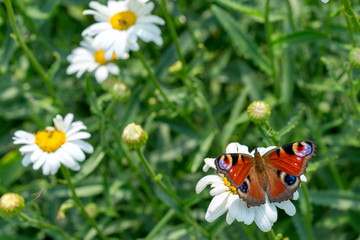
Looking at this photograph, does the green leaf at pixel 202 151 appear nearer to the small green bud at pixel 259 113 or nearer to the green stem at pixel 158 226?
the green stem at pixel 158 226

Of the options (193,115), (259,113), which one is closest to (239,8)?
(259,113)

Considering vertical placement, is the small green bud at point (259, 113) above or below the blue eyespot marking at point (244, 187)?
below

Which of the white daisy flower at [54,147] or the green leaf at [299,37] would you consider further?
the green leaf at [299,37]

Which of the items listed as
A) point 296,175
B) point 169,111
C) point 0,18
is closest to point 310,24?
point 169,111

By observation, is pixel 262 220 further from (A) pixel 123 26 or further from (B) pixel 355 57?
(A) pixel 123 26

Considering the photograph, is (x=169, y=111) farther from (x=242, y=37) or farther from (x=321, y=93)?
(x=321, y=93)

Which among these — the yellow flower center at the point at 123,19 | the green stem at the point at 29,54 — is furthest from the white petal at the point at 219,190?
the green stem at the point at 29,54
